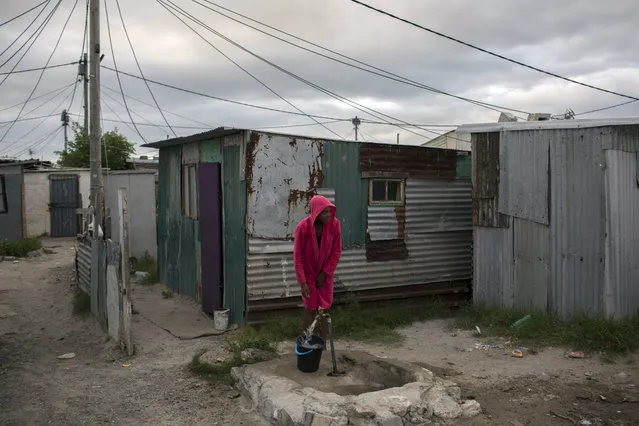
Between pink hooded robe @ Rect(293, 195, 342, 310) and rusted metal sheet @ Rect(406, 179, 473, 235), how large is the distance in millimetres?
3133

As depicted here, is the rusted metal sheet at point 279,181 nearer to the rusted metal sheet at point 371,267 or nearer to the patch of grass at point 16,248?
the rusted metal sheet at point 371,267

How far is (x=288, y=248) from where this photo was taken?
8.06 m

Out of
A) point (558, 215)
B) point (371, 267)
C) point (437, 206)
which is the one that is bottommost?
point (371, 267)

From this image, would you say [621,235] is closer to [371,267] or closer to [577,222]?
[577,222]

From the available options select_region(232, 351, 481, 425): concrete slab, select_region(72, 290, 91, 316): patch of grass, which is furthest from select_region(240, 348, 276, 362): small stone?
select_region(72, 290, 91, 316): patch of grass

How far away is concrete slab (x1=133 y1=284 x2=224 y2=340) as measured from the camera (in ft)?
26.0

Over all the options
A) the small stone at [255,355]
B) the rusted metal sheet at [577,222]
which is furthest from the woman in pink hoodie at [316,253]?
the rusted metal sheet at [577,222]

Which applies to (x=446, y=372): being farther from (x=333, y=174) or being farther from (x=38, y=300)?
(x=38, y=300)

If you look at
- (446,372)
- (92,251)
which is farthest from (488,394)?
(92,251)

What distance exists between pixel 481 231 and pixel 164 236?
6.17m

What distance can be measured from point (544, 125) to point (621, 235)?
1.70 meters

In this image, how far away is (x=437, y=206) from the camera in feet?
30.9

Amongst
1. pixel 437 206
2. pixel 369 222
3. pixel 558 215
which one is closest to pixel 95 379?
pixel 369 222

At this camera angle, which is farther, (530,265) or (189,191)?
(189,191)
